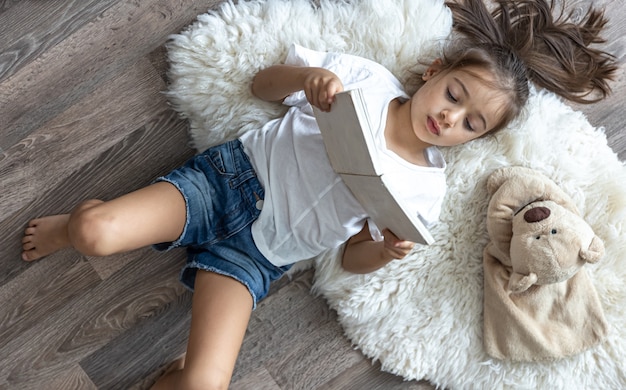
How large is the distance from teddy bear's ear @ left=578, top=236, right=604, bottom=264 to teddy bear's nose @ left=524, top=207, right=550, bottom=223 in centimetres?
9

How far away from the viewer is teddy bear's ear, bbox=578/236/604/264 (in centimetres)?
111

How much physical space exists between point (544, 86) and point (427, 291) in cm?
48

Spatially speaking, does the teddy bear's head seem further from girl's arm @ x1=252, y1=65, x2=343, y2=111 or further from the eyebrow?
girl's arm @ x1=252, y1=65, x2=343, y2=111

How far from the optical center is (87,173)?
1.22 meters

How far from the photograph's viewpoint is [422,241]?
0.93 m

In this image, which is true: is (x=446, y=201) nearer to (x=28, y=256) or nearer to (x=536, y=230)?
(x=536, y=230)

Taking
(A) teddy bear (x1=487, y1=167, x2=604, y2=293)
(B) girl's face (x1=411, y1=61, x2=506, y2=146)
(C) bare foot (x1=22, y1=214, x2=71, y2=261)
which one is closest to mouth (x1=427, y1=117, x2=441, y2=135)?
(B) girl's face (x1=411, y1=61, x2=506, y2=146)

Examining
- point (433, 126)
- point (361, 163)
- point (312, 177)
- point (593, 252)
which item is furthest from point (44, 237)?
point (593, 252)

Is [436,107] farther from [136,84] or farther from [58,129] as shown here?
[58,129]

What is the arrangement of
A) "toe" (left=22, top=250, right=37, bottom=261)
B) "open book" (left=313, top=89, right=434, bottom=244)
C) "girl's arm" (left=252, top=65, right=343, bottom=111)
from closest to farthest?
"open book" (left=313, top=89, right=434, bottom=244) < "girl's arm" (left=252, top=65, right=343, bottom=111) < "toe" (left=22, top=250, right=37, bottom=261)

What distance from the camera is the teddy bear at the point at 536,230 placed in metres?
1.11

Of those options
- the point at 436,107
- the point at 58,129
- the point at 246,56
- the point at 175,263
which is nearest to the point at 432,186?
the point at 436,107

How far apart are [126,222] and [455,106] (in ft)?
2.01

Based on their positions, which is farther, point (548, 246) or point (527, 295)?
point (527, 295)
